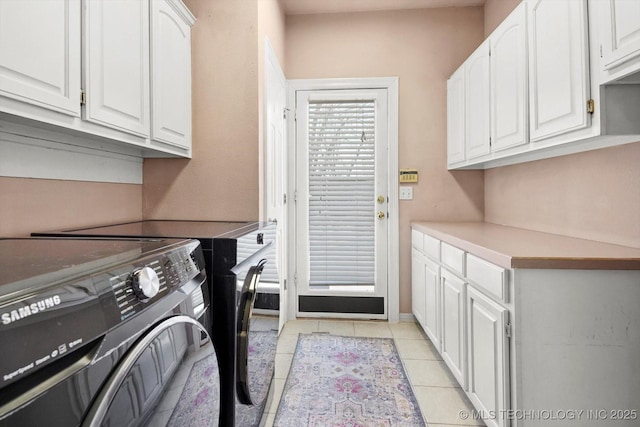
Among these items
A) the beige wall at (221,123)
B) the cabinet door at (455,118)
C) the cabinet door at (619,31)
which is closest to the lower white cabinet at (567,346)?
the cabinet door at (619,31)

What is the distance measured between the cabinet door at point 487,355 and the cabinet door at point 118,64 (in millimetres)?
1724

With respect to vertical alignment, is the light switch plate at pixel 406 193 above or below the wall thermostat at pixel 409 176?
below

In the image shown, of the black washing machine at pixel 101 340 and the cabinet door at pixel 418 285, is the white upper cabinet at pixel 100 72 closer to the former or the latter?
the black washing machine at pixel 101 340

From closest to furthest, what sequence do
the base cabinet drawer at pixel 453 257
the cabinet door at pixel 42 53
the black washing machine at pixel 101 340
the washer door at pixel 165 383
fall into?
1. the black washing machine at pixel 101 340
2. the washer door at pixel 165 383
3. the cabinet door at pixel 42 53
4. the base cabinet drawer at pixel 453 257

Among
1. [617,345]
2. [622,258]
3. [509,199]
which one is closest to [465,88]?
[509,199]

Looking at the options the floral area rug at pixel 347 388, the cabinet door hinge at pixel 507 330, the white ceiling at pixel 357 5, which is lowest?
the floral area rug at pixel 347 388

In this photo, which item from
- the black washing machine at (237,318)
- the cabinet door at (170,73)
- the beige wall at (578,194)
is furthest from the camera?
the cabinet door at (170,73)

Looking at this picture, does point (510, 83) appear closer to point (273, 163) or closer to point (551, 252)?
point (551, 252)

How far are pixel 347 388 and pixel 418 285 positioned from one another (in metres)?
1.10

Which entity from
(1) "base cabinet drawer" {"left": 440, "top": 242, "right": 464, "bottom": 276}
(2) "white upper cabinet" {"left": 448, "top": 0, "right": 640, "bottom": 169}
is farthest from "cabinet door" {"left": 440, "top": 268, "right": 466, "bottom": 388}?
(2) "white upper cabinet" {"left": 448, "top": 0, "right": 640, "bottom": 169}

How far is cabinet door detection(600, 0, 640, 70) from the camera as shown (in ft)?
3.54

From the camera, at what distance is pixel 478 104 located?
2.27 metres

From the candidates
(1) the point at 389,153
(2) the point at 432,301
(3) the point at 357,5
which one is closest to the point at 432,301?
(2) the point at 432,301

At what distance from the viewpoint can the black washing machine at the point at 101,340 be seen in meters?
0.38
